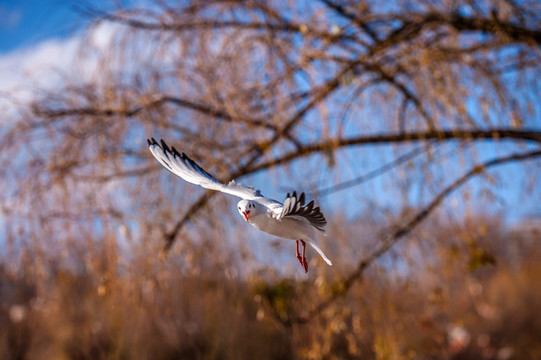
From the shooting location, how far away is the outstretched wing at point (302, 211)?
34 cm

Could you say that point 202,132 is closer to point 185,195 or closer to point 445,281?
point 185,195

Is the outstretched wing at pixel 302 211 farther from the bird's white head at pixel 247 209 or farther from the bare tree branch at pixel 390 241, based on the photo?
the bare tree branch at pixel 390 241

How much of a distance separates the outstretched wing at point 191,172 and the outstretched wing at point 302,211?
51 millimetres

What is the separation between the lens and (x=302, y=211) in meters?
0.35

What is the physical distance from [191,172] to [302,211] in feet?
0.42

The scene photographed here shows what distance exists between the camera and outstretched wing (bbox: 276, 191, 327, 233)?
13.2 inches

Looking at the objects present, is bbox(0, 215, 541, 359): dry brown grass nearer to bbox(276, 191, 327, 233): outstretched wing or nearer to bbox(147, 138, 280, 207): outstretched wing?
bbox(147, 138, 280, 207): outstretched wing

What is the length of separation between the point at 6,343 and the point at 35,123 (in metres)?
3.86

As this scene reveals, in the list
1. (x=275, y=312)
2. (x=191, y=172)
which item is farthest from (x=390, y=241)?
(x=191, y=172)

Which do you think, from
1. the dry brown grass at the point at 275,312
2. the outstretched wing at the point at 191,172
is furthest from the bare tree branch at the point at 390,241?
the outstretched wing at the point at 191,172

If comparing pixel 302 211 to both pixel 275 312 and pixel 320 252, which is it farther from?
pixel 275 312

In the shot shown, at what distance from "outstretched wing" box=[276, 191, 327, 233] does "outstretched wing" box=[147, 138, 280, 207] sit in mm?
51

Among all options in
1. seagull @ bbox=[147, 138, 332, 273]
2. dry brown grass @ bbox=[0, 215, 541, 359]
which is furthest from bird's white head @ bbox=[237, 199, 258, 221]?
dry brown grass @ bbox=[0, 215, 541, 359]

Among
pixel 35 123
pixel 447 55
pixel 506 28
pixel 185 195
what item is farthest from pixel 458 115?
pixel 35 123
